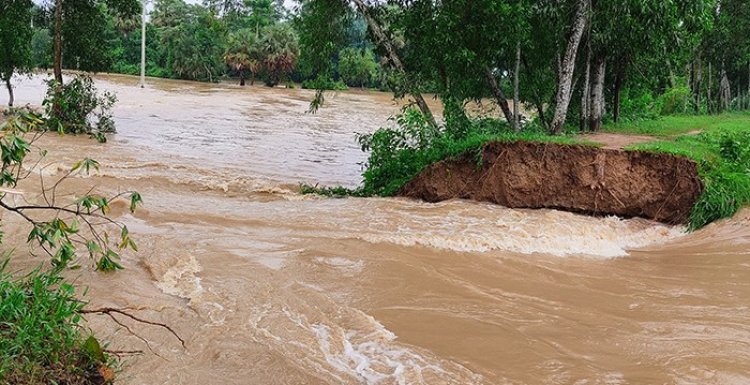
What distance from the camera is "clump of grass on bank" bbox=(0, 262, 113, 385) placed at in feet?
11.9

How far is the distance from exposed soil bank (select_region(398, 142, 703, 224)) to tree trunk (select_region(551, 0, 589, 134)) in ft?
7.90

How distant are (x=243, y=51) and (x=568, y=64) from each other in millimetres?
52786

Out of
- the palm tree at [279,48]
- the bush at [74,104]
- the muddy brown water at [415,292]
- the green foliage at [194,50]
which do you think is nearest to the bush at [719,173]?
the muddy brown water at [415,292]

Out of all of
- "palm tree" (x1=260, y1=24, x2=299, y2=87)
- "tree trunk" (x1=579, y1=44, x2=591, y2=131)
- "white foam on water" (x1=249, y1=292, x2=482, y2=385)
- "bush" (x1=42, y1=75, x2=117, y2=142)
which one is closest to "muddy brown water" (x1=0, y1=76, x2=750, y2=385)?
"white foam on water" (x1=249, y1=292, x2=482, y2=385)

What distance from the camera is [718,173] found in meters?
11.0

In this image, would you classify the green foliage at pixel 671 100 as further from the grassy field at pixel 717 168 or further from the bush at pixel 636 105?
the grassy field at pixel 717 168

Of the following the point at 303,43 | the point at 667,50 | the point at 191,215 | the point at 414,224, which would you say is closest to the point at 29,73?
the point at 303,43

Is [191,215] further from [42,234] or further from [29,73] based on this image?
[29,73]

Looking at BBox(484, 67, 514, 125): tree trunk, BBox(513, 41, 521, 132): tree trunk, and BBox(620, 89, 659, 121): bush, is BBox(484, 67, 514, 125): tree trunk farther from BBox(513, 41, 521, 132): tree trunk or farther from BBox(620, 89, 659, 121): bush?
BBox(620, 89, 659, 121): bush

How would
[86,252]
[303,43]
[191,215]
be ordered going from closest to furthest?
[86,252] → [191,215] → [303,43]

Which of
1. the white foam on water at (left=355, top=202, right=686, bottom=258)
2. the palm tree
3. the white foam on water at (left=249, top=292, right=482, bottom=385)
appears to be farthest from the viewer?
the palm tree

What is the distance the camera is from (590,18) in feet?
45.5

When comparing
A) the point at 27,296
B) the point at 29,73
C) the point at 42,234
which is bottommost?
the point at 27,296

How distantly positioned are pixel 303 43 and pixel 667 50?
968cm
